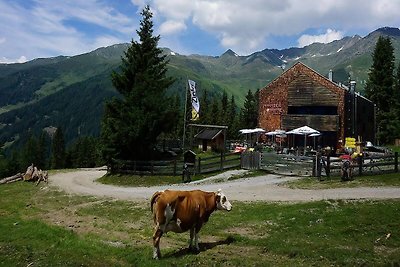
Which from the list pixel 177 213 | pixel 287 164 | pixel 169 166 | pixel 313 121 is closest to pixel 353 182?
pixel 287 164

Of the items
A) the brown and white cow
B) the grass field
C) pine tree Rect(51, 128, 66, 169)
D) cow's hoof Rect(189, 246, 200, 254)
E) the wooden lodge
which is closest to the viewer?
the grass field

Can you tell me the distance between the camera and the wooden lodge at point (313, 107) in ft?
190

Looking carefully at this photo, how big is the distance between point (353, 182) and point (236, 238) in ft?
→ 50.1

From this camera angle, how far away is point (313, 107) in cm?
6053

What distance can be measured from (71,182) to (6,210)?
14.0 metres


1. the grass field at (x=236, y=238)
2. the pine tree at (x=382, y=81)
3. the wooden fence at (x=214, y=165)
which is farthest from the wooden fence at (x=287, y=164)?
the pine tree at (x=382, y=81)

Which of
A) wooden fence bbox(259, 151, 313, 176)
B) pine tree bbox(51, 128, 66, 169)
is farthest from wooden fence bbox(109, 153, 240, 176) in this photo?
pine tree bbox(51, 128, 66, 169)

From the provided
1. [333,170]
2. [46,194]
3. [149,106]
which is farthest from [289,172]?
[46,194]

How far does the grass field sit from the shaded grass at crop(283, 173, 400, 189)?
21.7 feet

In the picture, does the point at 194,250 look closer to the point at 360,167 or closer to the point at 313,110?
the point at 360,167

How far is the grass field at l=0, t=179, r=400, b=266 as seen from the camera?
42.3 ft

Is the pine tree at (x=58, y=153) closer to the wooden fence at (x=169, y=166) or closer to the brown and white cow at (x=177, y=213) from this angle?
the wooden fence at (x=169, y=166)

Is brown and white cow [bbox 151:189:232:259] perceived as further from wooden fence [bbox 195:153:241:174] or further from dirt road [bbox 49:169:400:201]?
wooden fence [bbox 195:153:241:174]

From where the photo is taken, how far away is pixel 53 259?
13.2 m
